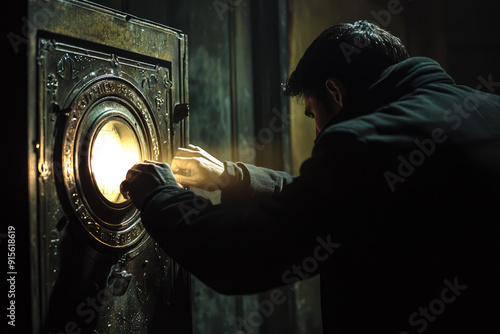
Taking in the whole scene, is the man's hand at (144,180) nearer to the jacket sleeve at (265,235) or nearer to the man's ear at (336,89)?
the jacket sleeve at (265,235)

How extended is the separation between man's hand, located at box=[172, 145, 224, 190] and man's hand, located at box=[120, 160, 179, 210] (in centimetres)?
23

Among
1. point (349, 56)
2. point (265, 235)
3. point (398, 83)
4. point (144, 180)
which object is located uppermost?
point (349, 56)

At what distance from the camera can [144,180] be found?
4.02 feet

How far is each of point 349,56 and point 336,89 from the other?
4.3 inches

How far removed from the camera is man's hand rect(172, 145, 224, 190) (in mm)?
1510

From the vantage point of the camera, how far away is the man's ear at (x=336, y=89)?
1436mm

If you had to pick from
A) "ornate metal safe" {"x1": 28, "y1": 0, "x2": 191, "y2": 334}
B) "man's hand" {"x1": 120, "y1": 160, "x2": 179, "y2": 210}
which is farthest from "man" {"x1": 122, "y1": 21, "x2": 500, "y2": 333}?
"ornate metal safe" {"x1": 28, "y1": 0, "x2": 191, "y2": 334}

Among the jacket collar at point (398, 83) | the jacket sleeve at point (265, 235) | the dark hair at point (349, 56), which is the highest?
the dark hair at point (349, 56)

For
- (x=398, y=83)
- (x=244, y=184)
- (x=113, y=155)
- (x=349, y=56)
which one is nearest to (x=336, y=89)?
(x=349, y=56)

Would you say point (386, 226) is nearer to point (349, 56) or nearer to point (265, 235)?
point (265, 235)

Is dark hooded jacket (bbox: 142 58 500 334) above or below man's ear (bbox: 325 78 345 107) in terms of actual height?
below

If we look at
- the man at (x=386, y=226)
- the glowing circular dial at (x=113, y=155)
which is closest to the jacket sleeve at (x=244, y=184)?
the glowing circular dial at (x=113, y=155)

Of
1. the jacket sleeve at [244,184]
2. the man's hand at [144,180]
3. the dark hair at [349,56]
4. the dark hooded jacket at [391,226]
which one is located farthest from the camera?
the jacket sleeve at [244,184]

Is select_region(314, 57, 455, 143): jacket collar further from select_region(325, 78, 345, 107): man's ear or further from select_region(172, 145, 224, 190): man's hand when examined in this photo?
select_region(172, 145, 224, 190): man's hand
